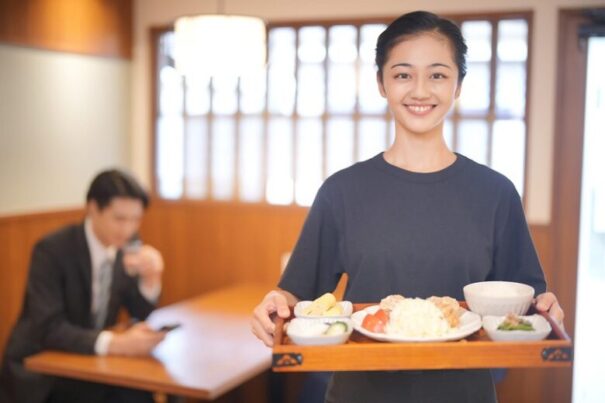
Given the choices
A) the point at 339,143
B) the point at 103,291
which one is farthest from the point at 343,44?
the point at 103,291

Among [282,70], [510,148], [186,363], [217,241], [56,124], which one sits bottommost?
[186,363]

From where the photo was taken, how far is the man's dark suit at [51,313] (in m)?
2.89

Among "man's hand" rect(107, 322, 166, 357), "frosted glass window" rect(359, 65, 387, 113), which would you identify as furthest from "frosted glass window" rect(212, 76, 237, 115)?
"man's hand" rect(107, 322, 166, 357)

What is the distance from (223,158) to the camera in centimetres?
500

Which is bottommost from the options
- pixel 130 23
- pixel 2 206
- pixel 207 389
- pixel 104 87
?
pixel 207 389

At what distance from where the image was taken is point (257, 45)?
337cm

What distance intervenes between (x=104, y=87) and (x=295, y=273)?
3.64 meters

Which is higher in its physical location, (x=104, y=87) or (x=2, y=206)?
(x=104, y=87)

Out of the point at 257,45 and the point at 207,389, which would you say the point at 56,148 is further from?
the point at 207,389

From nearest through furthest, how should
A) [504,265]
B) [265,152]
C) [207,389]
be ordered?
[504,265], [207,389], [265,152]

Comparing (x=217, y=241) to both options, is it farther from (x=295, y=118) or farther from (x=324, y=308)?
(x=324, y=308)

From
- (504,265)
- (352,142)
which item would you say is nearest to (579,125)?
(352,142)

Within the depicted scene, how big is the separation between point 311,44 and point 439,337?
3.62 metres

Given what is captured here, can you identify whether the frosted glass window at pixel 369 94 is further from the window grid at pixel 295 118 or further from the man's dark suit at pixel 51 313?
the man's dark suit at pixel 51 313
